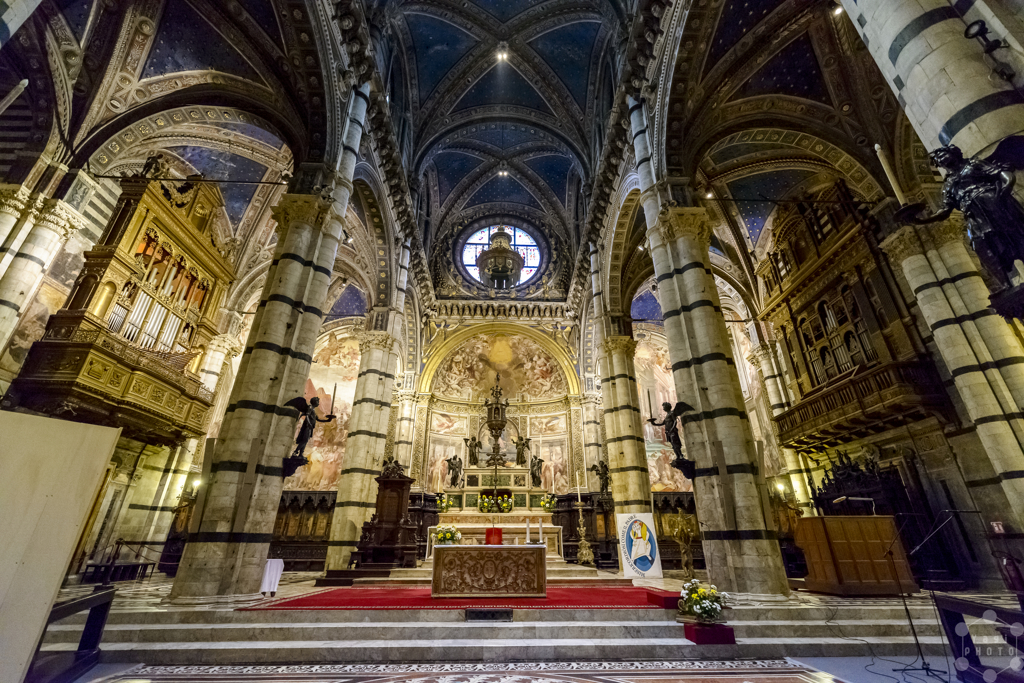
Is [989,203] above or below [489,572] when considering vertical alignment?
above

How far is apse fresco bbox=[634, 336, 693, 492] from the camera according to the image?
19.5 meters

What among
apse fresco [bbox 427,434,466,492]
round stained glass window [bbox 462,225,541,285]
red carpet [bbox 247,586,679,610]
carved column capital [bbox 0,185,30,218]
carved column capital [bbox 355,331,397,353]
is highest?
round stained glass window [bbox 462,225,541,285]

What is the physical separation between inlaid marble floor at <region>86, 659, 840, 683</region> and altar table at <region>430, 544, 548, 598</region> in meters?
2.16

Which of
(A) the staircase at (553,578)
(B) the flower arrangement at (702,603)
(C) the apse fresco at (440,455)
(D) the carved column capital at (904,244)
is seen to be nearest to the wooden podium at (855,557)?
(A) the staircase at (553,578)

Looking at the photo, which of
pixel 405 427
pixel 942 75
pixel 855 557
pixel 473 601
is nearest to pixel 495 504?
pixel 405 427

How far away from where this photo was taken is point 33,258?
29.2 feet

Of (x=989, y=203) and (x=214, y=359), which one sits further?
(x=214, y=359)

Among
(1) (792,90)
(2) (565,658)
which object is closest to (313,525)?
(2) (565,658)

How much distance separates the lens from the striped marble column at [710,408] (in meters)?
6.36

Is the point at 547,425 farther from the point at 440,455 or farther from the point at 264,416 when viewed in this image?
the point at 264,416

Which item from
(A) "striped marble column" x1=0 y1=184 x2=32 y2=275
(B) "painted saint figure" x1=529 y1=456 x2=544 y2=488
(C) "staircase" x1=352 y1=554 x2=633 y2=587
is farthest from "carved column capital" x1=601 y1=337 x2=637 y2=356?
(A) "striped marble column" x1=0 y1=184 x2=32 y2=275

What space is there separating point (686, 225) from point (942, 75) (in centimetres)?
531

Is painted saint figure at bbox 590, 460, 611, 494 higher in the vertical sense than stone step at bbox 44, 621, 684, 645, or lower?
higher

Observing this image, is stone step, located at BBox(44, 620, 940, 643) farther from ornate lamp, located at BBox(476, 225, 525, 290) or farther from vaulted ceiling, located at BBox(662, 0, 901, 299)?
ornate lamp, located at BBox(476, 225, 525, 290)
